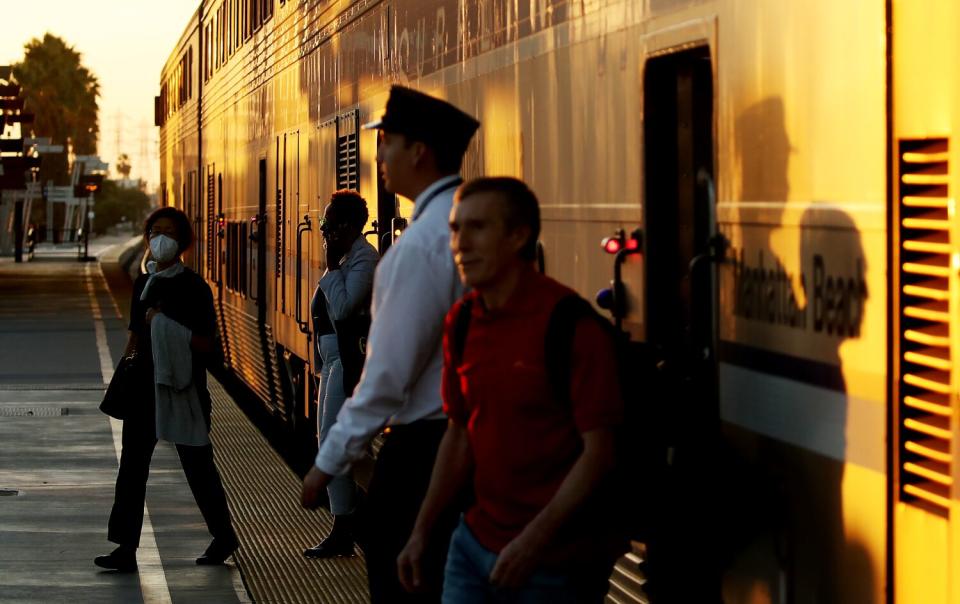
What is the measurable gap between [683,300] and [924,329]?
141 centimetres

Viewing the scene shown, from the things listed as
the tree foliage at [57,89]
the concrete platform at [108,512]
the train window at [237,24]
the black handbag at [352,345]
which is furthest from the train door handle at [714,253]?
the tree foliage at [57,89]

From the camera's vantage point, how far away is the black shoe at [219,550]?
8.66 metres

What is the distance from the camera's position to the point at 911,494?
3420mm

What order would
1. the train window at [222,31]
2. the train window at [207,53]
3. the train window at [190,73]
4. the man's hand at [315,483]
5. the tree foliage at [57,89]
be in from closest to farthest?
the man's hand at [315,483]
the train window at [222,31]
the train window at [207,53]
the train window at [190,73]
the tree foliage at [57,89]

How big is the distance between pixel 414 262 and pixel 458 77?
2887 mm

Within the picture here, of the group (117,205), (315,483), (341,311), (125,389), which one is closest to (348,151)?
(341,311)

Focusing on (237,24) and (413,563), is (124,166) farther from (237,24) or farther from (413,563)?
(413,563)

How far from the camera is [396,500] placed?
4516 millimetres

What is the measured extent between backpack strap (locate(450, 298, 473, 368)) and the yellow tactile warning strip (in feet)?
13.8

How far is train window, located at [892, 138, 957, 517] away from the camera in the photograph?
3270 mm

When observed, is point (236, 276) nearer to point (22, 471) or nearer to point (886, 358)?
point (22, 471)

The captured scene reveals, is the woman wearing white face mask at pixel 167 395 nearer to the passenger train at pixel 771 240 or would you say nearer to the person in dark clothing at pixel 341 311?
the person in dark clothing at pixel 341 311

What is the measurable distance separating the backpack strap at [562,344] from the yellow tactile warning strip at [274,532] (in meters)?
4.48

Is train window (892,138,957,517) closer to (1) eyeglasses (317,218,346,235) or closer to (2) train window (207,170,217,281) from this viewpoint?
(1) eyeglasses (317,218,346,235)
